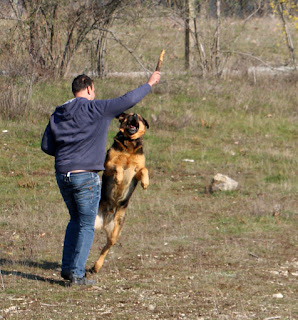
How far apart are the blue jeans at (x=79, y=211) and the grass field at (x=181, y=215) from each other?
10.9 inches

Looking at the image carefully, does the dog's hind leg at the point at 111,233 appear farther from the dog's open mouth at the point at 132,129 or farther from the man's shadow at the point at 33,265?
the dog's open mouth at the point at 132,129

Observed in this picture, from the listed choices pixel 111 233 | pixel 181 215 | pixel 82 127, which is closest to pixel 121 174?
pixel 111 233

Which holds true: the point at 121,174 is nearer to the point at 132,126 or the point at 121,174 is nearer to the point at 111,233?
the point at 132,126

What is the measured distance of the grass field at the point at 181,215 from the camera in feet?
16.4

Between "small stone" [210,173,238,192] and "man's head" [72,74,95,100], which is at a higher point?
"man's head" [72,74,95,100]

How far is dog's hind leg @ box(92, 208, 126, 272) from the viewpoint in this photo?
5930mm

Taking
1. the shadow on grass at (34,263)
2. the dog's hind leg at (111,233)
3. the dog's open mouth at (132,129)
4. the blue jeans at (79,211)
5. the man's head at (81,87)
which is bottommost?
the shadow on grass at (34,263)

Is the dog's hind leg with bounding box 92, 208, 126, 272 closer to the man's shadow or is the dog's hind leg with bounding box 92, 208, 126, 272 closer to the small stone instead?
the man's shadow

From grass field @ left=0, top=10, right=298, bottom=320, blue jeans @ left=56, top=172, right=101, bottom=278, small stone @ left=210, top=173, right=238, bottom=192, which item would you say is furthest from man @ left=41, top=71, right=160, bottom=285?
small stone @ left=210, top=173, right=238, bottom=192

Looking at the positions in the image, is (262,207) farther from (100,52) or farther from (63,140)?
(100,52)

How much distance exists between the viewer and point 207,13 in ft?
51.2

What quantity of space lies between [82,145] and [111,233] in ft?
4.42

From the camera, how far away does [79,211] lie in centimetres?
512

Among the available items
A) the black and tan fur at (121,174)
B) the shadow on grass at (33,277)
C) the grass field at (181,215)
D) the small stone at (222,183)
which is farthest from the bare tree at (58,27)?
the shadow on grass at (33,277)
